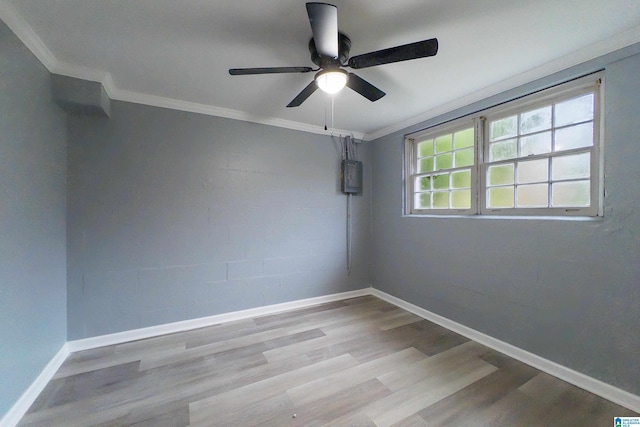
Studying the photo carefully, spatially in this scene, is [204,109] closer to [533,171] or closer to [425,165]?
[425,165]

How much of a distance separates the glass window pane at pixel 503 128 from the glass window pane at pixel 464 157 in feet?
0.79

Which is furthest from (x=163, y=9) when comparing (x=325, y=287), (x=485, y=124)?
(x=325, y=287)

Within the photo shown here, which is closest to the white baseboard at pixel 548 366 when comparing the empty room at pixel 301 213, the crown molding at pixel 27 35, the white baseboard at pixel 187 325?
the empty room at pixel 301 213

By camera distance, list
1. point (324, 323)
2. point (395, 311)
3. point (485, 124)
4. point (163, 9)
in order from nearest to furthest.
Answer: point (163, 9) → point (485, 124) → point (324, 323) → point (395, 311)

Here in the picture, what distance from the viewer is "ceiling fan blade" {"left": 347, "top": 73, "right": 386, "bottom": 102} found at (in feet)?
5.74

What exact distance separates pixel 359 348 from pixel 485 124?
2.55m

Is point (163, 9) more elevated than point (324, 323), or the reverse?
point (163, 9)

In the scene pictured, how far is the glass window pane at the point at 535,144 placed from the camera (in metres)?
2.03

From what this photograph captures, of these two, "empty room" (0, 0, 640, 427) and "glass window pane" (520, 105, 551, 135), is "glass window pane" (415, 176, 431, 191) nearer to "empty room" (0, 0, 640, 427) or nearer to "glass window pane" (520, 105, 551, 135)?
"empty room" (0, 0, 640, 427)

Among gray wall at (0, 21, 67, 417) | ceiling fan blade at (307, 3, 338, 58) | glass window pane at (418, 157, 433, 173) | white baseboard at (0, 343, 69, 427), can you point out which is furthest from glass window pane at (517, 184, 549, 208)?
white baseboard at (0, 343, 69, 427)

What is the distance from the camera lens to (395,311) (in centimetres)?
307

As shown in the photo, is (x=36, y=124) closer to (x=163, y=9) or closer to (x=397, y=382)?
(x=163, y=9)

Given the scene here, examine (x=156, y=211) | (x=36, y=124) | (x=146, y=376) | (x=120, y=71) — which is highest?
(x=120, y=71)

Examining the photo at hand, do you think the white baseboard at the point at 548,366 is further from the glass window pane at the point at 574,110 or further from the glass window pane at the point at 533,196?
the glass window pane at the point at 574,110
